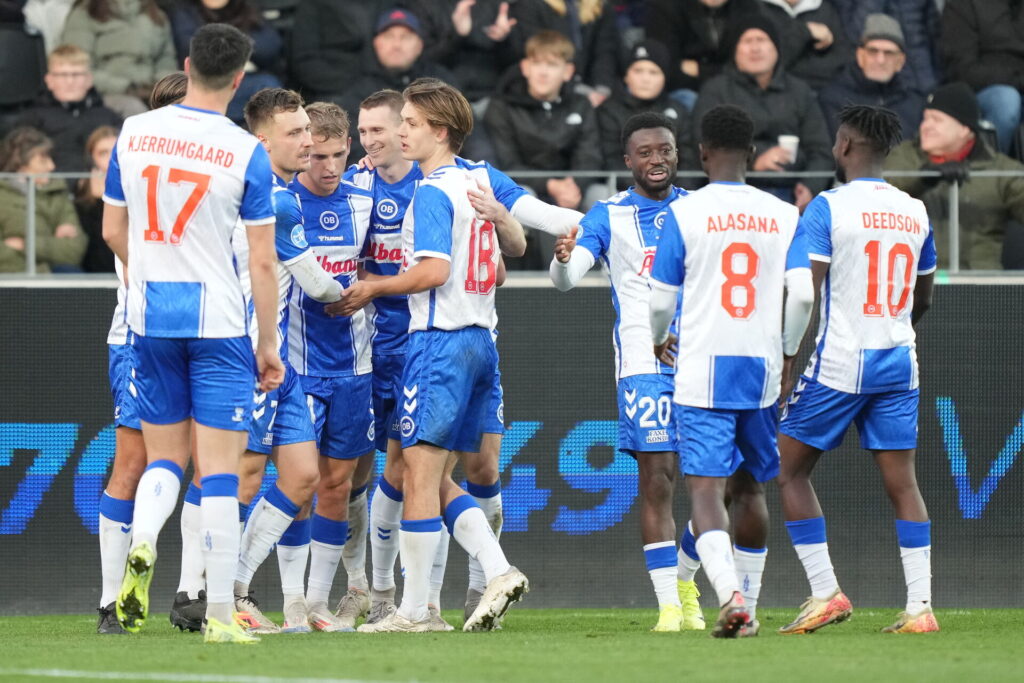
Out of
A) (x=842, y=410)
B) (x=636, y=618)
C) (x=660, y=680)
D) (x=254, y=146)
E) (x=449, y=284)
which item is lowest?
(x=636, y=618)

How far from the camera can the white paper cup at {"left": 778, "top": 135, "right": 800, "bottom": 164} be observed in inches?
466

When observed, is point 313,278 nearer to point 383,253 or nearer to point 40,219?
point 383,253

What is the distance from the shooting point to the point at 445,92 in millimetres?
7594

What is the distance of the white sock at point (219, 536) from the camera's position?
641cm

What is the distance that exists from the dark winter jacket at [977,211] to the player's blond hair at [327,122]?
3846mm

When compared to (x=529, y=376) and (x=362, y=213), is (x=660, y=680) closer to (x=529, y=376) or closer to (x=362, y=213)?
(x=362, y=213)

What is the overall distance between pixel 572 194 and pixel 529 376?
4.52 ft

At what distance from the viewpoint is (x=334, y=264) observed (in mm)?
8188

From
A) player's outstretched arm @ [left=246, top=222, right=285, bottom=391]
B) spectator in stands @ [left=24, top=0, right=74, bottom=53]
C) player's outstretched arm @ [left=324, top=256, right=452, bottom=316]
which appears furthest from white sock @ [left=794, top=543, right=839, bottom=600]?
spectator in stands @ [left=24, top=0, right=74, bottom=53]

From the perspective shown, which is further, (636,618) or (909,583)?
(636,618)

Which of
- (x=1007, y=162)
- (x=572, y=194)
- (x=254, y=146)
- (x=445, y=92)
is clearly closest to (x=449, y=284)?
(x=445, y=92)

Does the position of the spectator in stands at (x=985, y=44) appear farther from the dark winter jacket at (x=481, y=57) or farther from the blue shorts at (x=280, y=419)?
the blue shorts at (x=280, y=419)

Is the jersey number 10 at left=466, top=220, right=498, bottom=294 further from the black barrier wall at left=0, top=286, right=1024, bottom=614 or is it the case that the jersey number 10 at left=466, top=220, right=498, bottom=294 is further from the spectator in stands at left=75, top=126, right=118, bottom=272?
the spectator in stands at left=75, top=126, right=118, bottom=272

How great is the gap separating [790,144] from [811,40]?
1.51 m
